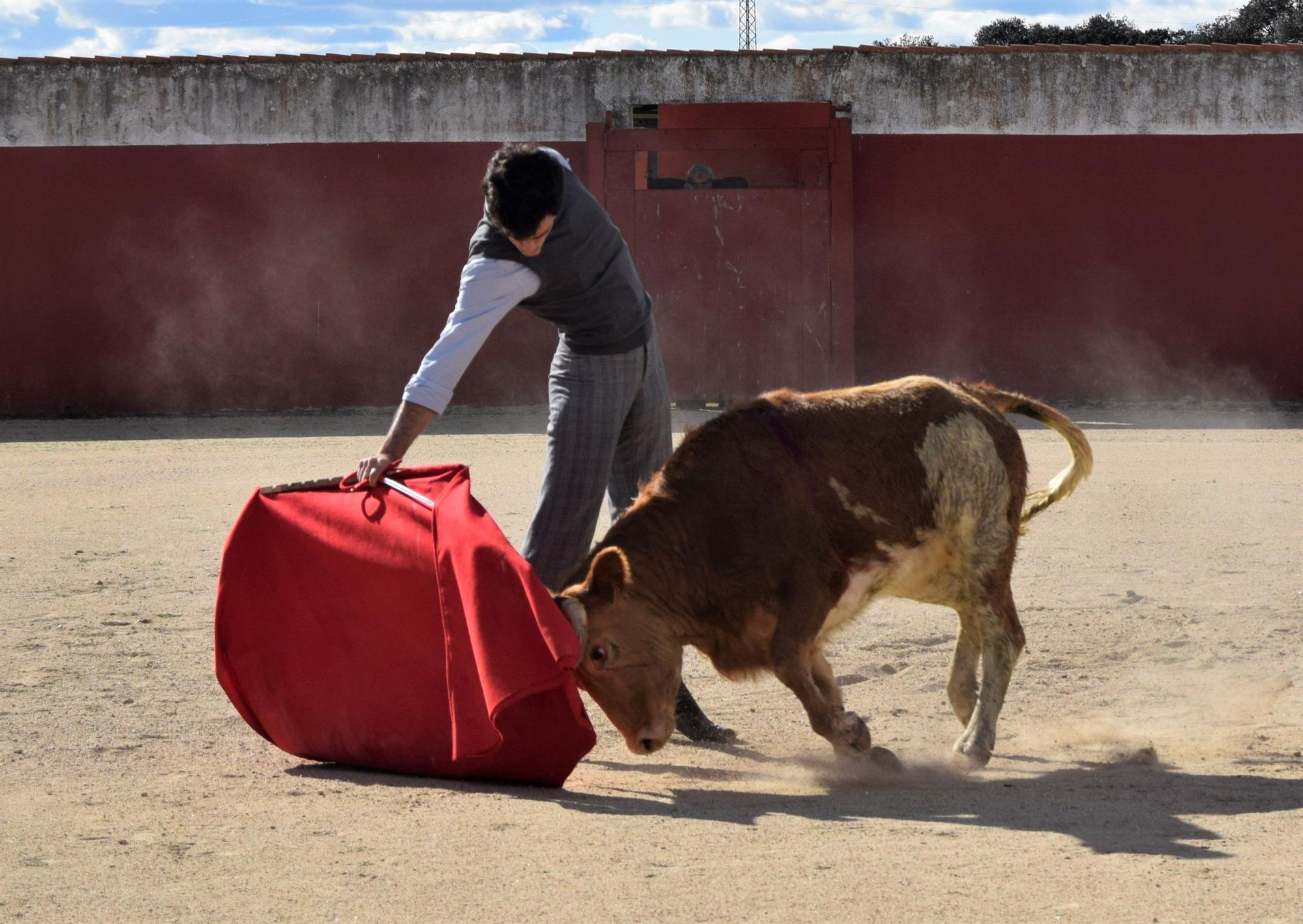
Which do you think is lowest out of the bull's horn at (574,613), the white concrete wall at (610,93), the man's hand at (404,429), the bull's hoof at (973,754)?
the bull's hoof at (973,754)

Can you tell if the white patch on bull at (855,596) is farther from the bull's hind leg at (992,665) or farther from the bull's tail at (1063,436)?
the bull's tail at (1063,436)

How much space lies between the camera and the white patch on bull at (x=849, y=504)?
4.35m

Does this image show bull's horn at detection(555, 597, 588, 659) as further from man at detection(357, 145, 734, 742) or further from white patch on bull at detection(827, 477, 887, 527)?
white patch on bull at detection(827, 477, 887, 527)

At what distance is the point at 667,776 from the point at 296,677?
3.36ft

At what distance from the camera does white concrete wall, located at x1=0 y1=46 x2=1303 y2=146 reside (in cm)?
1477

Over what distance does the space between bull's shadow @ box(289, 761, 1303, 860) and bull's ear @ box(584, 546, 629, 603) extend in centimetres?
50

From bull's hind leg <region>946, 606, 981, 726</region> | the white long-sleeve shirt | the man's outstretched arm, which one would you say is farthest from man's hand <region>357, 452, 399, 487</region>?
bull's hind leg <region>946, 606, 981, 726</region>

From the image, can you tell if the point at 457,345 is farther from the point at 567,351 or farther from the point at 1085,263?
the point at 1085,263

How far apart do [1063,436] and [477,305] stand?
194cm

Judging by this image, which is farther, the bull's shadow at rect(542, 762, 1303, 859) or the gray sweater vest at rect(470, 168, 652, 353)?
the gray sweater vest at rect(470, 168, 652, 353)

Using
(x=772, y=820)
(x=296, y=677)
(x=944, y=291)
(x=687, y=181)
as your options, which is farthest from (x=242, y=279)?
(x=772, y=820)

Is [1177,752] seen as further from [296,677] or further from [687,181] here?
[687,181]

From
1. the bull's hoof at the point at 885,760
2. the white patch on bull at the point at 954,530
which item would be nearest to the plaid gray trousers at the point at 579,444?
the white patch on bull at the point at 954,530

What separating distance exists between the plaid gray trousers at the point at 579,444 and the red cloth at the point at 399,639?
1.29 ft
